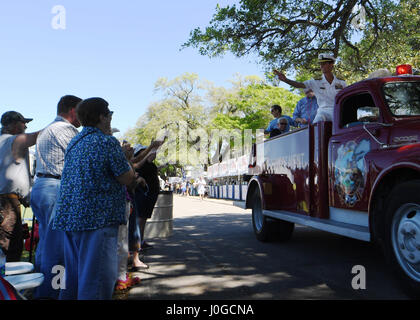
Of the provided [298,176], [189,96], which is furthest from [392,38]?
[189,96]

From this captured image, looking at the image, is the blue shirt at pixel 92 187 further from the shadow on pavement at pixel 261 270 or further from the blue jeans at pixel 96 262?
the shadow on pavement at pixel 261 270

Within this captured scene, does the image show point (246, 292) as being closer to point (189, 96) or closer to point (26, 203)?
point (26, 203)

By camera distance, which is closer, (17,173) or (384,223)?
(384,223)

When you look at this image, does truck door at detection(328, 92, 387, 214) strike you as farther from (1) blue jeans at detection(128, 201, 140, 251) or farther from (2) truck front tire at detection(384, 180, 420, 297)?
(1) blue jeans at detection(128, 201, 140, 251)

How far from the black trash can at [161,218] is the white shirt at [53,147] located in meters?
3.42

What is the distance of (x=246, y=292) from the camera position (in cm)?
387

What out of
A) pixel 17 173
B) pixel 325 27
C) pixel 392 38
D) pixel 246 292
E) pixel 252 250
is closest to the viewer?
pixel 246 292

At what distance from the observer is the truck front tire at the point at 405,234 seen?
322cm

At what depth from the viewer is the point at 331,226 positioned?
443 centimetres

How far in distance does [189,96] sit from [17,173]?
151ft

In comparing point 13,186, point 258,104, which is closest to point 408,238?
point 13,186

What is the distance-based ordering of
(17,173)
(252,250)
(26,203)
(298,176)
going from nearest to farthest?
(17,173)
(26,203)
(298,176)
(252,250)

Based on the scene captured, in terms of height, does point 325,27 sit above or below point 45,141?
above

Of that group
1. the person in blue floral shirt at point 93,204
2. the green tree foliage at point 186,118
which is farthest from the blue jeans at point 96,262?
the green tree foliage at point 186,118
